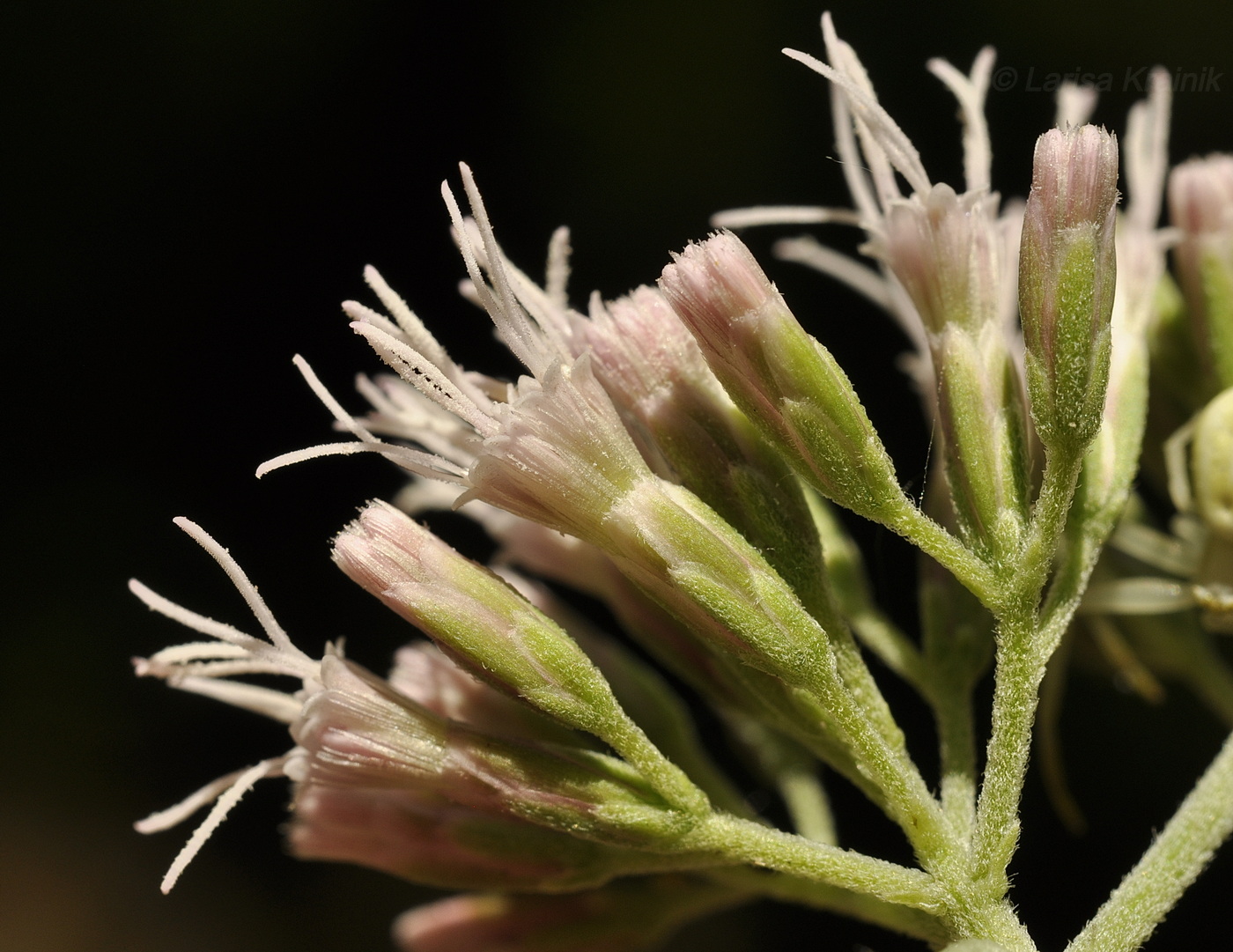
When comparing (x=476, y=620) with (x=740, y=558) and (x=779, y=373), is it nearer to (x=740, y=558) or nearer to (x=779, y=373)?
(x=740, y=558)

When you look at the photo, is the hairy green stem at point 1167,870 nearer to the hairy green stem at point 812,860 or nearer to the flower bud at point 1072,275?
the hairy green stem at point 812,860

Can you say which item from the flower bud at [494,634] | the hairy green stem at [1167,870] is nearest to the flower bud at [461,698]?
the flower bud at [494,634]

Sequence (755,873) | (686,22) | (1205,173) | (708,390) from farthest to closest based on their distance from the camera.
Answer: (686,22) < (1205,173) < (755,873) < (708,390)

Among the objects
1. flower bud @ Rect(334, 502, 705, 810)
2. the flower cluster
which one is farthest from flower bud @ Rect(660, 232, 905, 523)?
flower bud @ Rect(334, 502, 705, 810)

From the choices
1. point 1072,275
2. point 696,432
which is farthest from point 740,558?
point 1072,275

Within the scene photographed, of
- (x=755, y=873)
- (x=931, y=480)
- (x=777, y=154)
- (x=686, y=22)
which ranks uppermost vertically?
(x=686, y=22)

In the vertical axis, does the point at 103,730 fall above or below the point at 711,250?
below

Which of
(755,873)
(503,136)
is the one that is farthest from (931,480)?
(503,136)

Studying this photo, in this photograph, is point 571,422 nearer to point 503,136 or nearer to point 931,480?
point 931,480
